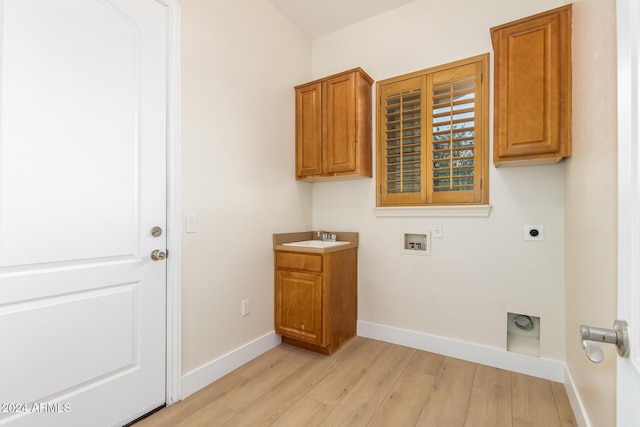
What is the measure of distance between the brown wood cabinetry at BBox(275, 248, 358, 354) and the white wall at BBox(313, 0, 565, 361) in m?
0.27

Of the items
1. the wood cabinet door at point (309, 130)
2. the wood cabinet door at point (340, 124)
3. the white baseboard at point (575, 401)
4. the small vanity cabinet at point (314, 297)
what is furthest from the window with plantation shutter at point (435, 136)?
the white baseboard at point (575, 401)

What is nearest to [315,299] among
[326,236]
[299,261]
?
[299,261]

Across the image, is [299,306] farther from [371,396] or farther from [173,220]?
[173,220]

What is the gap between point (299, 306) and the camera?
8.49 feet

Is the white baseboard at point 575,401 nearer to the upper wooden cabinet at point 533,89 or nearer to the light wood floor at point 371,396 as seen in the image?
the light wood floor at point 371,396

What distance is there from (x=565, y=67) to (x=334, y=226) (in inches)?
83.5

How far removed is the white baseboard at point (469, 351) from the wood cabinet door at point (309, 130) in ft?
5.26

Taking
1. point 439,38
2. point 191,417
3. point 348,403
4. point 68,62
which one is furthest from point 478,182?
point 68,62

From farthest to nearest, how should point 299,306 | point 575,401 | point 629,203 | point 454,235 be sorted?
point 299,306, point 454,235, point 575,401, point 629,203

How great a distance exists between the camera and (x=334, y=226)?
309 cm

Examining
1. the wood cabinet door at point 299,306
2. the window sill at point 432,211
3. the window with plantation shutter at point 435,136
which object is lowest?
the wood cabinet door at point 299,306

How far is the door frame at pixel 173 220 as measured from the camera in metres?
1.87

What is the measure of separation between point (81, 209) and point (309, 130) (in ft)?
6.41

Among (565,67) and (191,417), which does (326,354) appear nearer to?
(191,417)
